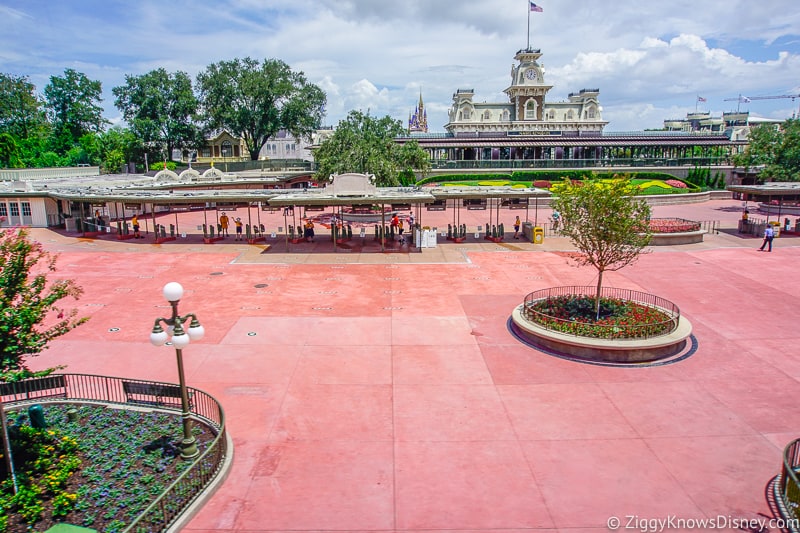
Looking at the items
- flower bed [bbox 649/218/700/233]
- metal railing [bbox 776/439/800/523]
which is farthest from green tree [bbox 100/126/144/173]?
metal railing [bbox 776/439/800/523]

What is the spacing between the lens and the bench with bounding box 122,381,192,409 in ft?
42.3

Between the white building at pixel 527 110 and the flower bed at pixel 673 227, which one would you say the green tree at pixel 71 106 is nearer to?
the white building at pixel 527 110

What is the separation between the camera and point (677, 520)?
9461 mm

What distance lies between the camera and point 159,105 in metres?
69.0

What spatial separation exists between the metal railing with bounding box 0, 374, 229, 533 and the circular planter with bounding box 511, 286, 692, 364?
10.1 metres

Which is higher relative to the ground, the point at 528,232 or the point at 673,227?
the point at 673,227

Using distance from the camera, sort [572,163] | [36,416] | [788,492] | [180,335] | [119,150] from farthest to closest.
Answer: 1. [572,163]
2. [119,150]
3. [36,416]
4. [180,335]
5. [788,492]

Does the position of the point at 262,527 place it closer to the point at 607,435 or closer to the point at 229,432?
the point at 229,432

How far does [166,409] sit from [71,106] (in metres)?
84.4

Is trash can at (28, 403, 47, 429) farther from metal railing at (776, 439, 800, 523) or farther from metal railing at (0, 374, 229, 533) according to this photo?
metal railing at (776, 439, 800, 523)

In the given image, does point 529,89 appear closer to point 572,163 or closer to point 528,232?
point 572,163

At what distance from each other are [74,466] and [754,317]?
71.8ft

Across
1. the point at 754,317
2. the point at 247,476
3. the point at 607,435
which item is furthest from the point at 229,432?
the point at 754,317

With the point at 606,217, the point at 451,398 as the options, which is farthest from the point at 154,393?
the point at 606,217
